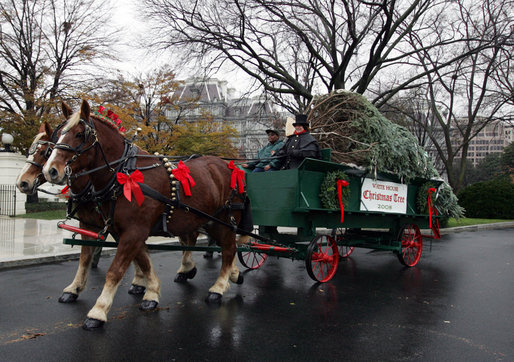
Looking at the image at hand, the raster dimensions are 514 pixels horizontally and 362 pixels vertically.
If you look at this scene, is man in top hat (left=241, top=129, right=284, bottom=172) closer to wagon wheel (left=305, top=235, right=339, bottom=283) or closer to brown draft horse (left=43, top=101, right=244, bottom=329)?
wagon wheel (left=305, top=235, right=339, bottom=283)

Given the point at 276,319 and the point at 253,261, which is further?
the point at 253,261

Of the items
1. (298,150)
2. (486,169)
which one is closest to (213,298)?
(298,150)

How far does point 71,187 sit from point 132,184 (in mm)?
828

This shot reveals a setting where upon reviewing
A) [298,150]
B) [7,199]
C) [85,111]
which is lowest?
[7,199]

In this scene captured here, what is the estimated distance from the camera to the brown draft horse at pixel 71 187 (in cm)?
438

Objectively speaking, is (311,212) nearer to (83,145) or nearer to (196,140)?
(83,145)

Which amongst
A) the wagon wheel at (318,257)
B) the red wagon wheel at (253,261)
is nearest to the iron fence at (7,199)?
the red wagon wheel at (253,261)

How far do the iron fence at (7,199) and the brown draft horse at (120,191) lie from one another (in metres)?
16.7

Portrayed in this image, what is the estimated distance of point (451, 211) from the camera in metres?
9.20

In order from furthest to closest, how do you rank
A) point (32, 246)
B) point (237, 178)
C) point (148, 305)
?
1. point (32, 246)
2. point (237, 178)
3. point (148, 305)

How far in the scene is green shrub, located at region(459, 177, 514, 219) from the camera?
72.7 ft

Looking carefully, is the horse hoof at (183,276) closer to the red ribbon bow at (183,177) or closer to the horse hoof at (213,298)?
the horse hoof at (213,298)

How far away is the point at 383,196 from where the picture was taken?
297 inches

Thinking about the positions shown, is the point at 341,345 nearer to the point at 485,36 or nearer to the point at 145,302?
the point at 145,302
